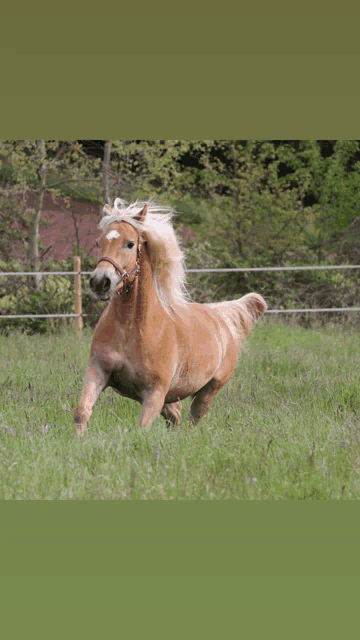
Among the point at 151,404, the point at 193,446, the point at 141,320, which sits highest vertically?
the point at 141,320

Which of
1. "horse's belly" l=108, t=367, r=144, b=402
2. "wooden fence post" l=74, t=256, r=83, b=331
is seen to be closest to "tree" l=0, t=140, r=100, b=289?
"wooden fence post" l=74, t=256, r=83, b=331

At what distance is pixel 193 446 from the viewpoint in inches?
166

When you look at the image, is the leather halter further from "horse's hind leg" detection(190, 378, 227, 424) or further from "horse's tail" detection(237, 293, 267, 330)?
"horse's tail" detection(237, 293, 267, 330)

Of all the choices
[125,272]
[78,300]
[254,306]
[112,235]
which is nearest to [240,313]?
[254,306]

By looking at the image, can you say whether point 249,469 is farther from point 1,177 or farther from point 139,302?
point 1,177

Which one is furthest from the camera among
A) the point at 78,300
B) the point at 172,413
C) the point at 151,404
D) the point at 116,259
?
the point at 78,300

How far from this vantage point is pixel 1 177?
516 inches

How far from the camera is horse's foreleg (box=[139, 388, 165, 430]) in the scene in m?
4.50

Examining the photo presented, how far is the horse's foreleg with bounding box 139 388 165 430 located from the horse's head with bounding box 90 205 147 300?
0.68 meters

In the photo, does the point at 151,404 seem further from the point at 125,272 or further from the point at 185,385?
the point at 125,272

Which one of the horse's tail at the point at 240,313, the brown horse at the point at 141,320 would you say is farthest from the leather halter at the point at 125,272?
the horse's tail at the point at 240,313

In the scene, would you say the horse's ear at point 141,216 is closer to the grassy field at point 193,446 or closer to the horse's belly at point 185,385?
the horse's belly at point 185,385

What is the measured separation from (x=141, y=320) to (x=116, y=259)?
45 cm

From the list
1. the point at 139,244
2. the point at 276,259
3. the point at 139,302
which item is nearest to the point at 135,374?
the point at 139,302
